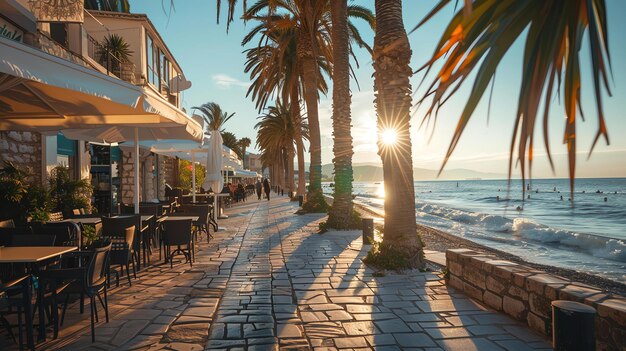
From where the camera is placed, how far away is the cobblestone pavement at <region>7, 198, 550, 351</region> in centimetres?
358

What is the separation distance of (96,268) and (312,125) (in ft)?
46.9

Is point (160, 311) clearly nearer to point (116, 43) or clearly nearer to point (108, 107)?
point (108, 107)

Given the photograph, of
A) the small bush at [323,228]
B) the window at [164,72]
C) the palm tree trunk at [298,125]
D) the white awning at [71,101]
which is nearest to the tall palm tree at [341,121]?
the small bush at [323,228]

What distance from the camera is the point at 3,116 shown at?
5.71 meters

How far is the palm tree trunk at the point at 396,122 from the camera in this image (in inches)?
251

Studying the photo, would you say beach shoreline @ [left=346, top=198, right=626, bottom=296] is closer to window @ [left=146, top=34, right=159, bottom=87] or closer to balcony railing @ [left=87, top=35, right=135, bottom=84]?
balcony railing @ [left=87, top=35, right=135, bottom=84]

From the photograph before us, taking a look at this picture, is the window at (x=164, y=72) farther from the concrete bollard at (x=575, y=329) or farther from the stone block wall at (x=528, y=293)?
the concrete bollard at (x=575, y=329)

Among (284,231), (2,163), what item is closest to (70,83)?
(2,163)

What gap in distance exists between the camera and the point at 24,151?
869cm

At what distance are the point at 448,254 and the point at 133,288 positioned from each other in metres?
4.17

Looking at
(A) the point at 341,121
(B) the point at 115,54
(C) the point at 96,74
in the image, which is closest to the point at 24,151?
(C) the point at 96,74

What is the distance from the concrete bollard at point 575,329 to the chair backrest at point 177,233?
5.36 metres

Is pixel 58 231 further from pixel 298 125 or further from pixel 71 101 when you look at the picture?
pixel 298 125

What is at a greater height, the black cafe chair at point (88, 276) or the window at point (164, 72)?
the window at point (164, 72)
